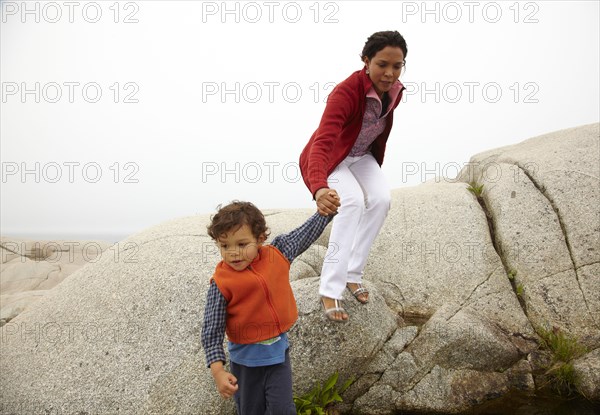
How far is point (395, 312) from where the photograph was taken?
6539 millimetres

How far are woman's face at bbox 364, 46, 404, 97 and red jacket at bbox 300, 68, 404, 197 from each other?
11cm

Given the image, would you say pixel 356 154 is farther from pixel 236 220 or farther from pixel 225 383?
pixel 225 383

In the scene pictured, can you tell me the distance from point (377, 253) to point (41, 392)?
4.92m

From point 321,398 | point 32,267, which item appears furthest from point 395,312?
→ point 32,267

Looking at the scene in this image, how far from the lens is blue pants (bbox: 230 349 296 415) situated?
3613 mm

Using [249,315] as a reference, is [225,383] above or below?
below

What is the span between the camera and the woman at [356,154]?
4742 mm

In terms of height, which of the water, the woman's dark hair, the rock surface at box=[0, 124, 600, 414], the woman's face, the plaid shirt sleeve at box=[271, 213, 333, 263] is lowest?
the water

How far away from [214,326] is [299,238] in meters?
1.08

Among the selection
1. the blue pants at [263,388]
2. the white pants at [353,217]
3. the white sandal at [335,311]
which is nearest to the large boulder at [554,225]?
the white pants at [353,217]

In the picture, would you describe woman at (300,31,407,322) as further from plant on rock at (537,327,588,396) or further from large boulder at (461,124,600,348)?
large boulder at (461,124,600,348)

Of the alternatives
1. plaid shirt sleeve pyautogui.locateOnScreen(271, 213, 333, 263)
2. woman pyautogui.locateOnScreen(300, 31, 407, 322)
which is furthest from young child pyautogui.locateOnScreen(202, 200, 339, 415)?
woman pyautogui.locateOnScreen(300, 31, 407, 322)

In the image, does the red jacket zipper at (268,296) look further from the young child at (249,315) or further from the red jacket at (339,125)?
the red jacket at (339,125)

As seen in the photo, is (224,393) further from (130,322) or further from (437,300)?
(437,300)
